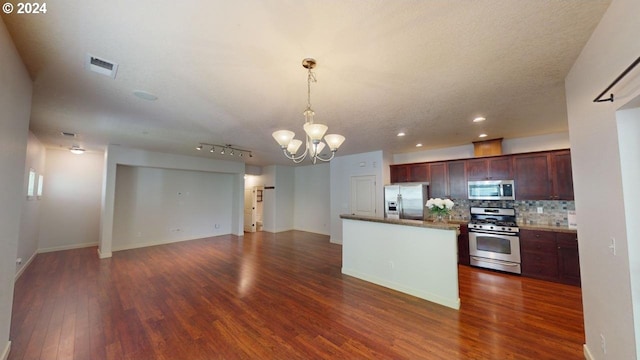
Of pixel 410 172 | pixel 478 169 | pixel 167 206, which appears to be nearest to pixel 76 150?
pixel 167 206

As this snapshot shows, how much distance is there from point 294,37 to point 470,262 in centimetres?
526

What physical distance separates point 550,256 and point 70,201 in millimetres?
10967

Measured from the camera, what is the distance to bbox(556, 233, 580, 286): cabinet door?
361 centimetres

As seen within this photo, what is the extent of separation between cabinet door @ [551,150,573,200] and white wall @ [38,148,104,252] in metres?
10.8

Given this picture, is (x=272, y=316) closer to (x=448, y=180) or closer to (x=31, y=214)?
(x=448, y=180)

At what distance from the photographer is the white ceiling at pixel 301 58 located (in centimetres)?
145

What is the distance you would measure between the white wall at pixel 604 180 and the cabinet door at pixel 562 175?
2.68 metres

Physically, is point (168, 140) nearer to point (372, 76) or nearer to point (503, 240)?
point (372, 76)

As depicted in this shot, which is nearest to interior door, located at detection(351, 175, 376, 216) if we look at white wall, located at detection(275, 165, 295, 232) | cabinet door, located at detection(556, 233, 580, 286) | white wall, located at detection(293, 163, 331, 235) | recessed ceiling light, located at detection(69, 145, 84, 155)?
white wall, located at detection(293, 163, 331, 235)

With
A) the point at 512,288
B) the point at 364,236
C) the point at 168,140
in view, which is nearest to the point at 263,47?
the point at 364,236

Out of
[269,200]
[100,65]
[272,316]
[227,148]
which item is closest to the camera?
[100,65]

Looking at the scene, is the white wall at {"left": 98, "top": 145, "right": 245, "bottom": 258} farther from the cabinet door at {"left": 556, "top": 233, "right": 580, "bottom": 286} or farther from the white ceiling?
the cabinet door at {"left": 556, "top": 233, "right": 580, "bottom": 286}

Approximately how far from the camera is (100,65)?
2.03 meters

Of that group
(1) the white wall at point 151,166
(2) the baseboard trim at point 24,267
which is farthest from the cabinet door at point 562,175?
(2) the baseboard trim at point 24,267
